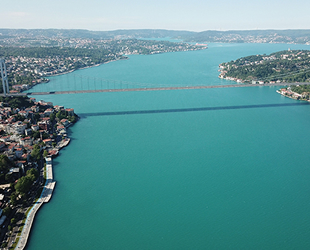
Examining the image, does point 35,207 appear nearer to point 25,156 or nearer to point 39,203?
point 39,203

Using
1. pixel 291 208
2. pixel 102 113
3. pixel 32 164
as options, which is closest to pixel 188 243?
pixel 291 208

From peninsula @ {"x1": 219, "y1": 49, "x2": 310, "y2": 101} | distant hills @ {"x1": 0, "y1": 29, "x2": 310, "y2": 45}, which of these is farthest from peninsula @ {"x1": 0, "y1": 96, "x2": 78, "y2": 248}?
distant hills @ {"x1": 0, "y1": 29, "x2": 310, "y2": 45}

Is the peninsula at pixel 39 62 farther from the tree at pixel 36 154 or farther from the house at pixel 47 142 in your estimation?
the tree at pixel 36 154

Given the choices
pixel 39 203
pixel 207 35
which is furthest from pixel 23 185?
pixel 207 35

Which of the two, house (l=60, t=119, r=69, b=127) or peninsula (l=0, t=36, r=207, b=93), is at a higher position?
peninsula (l=0, t=36, r=207, b=93)

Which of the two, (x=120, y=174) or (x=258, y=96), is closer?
(x=120, y=174)

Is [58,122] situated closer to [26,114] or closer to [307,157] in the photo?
[26,114]

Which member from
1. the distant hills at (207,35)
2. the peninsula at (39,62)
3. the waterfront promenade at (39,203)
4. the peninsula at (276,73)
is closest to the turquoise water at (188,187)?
the waterfront promenade at (39,203)

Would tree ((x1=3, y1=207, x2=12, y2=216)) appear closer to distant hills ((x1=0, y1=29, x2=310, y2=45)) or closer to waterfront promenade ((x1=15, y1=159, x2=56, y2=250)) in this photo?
waterfront promenade ((x1=15, y1=159, x2=56, y2=250))
